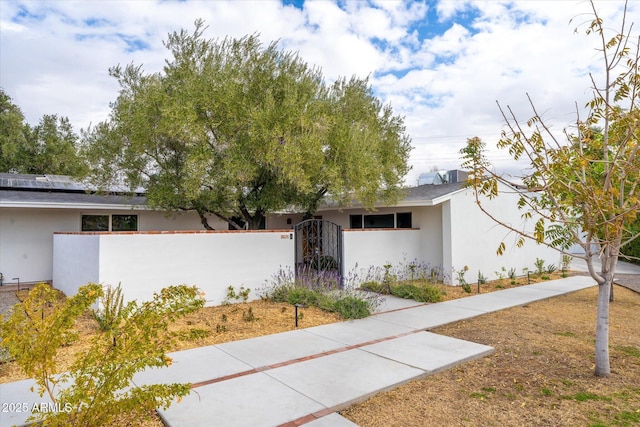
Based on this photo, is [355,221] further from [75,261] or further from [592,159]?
[592,159]

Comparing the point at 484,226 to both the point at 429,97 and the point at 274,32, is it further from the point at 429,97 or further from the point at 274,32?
the point at 274,32

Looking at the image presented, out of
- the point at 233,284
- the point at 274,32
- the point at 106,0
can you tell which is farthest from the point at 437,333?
the point at 106,0

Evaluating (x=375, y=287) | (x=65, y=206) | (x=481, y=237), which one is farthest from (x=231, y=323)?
(x=481, y=237)

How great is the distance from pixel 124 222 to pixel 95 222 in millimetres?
859

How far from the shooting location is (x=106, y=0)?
901cm

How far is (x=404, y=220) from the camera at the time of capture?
43.1ft

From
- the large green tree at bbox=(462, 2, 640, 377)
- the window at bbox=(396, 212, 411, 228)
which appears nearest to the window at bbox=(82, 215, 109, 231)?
the window at bbox=(396, 212, 411, 228)

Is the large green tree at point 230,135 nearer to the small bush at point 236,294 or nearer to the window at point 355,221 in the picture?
the small bush at point 236,294

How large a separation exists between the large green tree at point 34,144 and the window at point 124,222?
12542 mm

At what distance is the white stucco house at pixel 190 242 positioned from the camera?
7.79 meters

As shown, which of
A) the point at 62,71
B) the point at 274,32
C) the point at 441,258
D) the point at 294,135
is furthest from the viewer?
the point at 62,71

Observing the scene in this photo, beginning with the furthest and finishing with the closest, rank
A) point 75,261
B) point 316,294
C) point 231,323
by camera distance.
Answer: point 75,261, point 316,294, point 231,323

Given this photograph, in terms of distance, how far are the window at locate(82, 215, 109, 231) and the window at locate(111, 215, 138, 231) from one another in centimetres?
21

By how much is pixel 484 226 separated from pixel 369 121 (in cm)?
520
